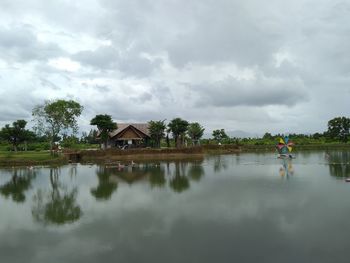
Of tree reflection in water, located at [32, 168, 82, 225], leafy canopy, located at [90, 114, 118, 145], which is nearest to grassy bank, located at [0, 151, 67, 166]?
leafy canopy, located at [90, 114, 118, 145]

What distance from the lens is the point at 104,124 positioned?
40.8 meters

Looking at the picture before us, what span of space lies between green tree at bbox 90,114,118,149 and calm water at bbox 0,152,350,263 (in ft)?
70.8

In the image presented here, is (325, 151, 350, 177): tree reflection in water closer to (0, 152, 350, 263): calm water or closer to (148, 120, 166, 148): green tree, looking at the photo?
(0, 152, 350, 263): calm water

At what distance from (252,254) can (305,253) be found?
1208mm

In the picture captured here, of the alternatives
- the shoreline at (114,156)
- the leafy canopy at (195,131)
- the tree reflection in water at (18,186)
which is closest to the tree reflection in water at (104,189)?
the tree reflection in water at (18,186)

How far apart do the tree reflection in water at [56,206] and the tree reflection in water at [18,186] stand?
0.83m

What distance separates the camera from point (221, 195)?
15.2m

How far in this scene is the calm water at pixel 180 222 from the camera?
8.16 meters

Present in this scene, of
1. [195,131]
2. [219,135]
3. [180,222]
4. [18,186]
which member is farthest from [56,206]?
[219,135]

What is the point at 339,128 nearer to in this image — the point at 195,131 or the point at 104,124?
the point at 195,131

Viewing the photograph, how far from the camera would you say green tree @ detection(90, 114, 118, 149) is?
40781mm

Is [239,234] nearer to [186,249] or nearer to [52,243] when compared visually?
[186,249]

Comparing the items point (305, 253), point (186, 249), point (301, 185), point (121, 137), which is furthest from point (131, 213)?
point (121, 137)

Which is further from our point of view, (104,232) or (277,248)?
(104,232)
